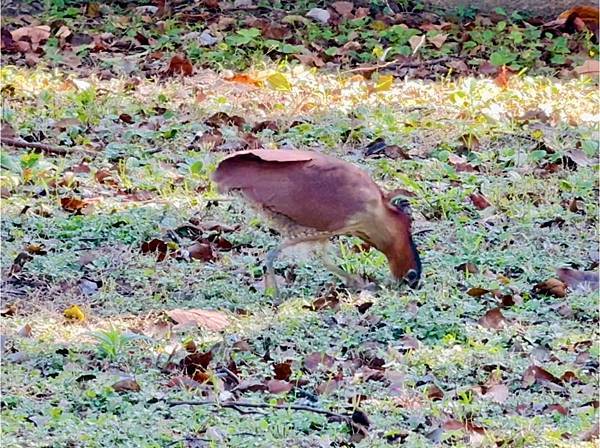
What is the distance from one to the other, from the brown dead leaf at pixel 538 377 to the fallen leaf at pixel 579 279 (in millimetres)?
878

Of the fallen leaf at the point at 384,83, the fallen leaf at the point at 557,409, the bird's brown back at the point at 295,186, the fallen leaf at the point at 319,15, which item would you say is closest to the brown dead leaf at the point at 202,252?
the bird's brown back at the point at 295,186

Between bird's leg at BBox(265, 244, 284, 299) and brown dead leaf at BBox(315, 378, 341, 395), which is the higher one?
brown dead leaf at BBox(315, 378, 341, 395)

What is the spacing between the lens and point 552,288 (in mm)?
5055

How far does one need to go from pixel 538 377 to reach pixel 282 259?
147cm

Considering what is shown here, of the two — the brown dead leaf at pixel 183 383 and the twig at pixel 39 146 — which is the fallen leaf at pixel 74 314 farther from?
the twig at pixel 39 146

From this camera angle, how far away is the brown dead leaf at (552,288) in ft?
16.5

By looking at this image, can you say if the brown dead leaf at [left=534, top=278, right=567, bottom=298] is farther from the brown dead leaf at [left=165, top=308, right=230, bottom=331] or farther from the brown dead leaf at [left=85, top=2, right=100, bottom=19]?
the brown dead leaf at [left=85, top=2, right=100, bottom=19]

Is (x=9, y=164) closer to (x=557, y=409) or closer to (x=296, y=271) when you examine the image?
(x=296, y=271)

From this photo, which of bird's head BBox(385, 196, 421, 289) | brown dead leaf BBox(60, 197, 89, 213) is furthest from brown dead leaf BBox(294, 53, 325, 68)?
bird's head BBox(385, 196, 421, 289)

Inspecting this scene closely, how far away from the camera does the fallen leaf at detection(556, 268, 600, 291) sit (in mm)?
5109

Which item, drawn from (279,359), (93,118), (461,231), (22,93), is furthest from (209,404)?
(22,93)

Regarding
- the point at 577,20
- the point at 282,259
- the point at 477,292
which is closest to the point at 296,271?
the point at 282,259

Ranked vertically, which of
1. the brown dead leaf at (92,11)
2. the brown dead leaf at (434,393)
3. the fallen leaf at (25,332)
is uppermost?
the brown dead leaf at (434,393)

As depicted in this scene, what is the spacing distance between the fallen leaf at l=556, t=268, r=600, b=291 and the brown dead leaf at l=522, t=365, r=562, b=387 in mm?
878
